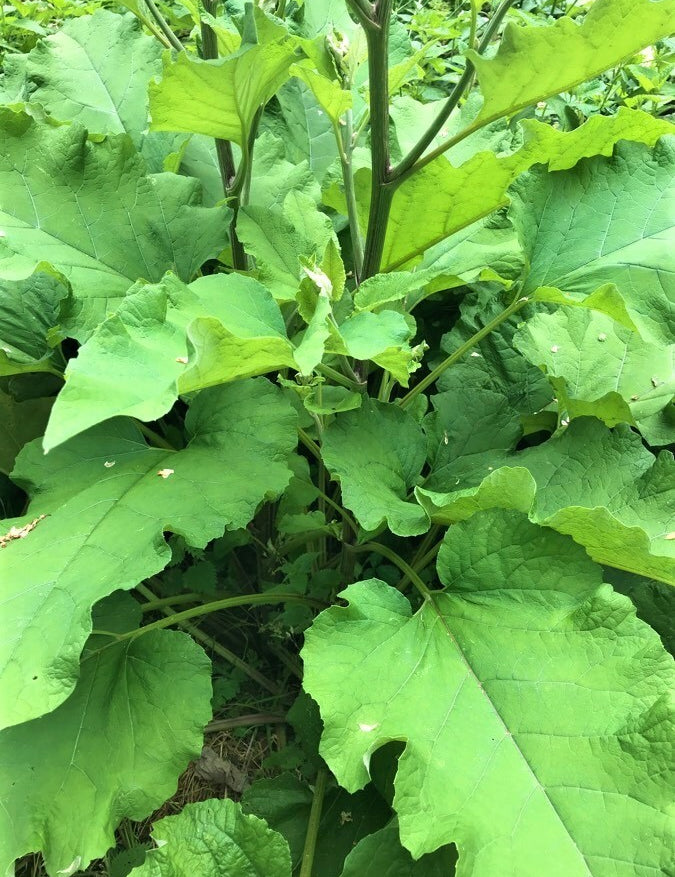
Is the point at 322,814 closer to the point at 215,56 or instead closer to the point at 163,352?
the point at 163,352

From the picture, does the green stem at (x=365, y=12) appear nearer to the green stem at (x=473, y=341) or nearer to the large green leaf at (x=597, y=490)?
the green stem at (x=473, y=341)

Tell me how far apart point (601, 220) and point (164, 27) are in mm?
793

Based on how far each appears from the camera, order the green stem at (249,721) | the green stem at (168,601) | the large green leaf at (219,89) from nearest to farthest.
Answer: the large green leaf at (219,89) → the green stem at (168,601) → the green stem at (249,721)

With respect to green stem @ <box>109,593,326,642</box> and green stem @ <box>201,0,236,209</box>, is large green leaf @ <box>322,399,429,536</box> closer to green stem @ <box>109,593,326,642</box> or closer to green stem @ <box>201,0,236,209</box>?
green stem @ <box>109,593,326,642</box>

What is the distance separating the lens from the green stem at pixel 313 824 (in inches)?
39.9

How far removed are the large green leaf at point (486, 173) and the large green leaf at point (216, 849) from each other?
89 centimetres

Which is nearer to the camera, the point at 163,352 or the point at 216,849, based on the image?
the point at 163,352

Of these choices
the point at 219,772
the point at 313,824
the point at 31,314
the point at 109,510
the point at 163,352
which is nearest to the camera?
the point at 163,352

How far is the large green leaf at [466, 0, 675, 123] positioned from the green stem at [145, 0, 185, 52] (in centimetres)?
57

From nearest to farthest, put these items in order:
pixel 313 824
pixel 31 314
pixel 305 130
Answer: pixel 313 824, pixel 31 314, pixel 305 130

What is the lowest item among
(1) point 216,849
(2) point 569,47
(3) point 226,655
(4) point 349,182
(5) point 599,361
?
(3) point 226,655

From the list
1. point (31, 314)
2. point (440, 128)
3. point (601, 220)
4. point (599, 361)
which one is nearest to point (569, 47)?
point (440, 128)

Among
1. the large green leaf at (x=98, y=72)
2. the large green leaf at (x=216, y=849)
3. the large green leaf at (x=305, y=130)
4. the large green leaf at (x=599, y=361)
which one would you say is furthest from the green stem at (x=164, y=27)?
the large green leaf at (x=216, y=849)

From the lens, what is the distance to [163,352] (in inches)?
29.9
